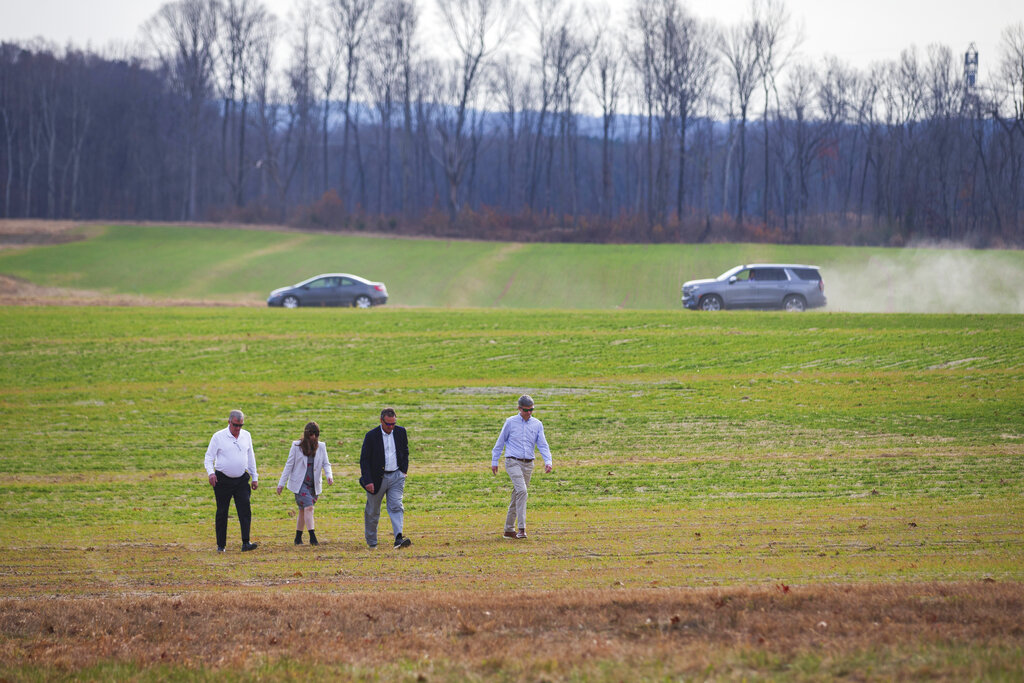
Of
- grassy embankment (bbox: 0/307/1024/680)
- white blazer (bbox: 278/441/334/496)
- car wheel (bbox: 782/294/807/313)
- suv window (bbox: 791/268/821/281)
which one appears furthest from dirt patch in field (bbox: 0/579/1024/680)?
suv window (bbox: 791/268/821/281)

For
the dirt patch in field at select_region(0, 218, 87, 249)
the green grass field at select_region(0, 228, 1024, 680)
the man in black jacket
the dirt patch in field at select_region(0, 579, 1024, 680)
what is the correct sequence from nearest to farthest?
the dirt patch in field at select_region(0, 579, 1024, 680) < the green grass field at select_region(0, 228, 1024, 680) < the man in black jacket < the dirt patch in field at select_region(0, 218, 87, 249)

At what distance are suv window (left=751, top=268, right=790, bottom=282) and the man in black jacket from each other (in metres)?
26.8

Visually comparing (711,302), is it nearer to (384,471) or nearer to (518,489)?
(518,489)

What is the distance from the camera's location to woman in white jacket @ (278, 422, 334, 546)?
491 inches

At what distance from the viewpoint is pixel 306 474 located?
41.5ft

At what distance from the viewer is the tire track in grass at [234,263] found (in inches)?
2125

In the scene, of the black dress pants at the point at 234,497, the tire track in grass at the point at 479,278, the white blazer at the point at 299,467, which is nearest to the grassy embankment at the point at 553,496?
the black dress pants at the point at 234,497

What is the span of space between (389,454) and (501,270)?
4699 cm

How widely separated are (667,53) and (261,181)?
2268 inches

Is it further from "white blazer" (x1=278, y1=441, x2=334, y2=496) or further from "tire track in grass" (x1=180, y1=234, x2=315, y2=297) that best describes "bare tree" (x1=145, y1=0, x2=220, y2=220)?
"white blazer" (x1=278, y1=441, x2=334, y2=496)

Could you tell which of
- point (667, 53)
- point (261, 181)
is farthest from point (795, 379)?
point (261, 181)

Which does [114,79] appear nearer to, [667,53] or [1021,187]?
[667,53]

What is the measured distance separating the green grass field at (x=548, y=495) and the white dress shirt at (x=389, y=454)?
119cm

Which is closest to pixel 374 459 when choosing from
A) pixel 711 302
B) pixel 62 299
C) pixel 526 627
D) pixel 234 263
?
pixel 526 627
